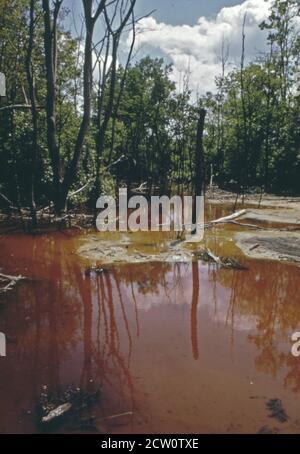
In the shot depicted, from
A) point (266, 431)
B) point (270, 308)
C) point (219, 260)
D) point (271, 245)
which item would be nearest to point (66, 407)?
point (266, 431)

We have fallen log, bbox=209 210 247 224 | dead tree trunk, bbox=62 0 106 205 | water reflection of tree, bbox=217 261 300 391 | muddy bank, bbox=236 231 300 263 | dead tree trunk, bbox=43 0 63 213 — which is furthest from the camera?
dead tree trunk, bbox=62 0 106 205

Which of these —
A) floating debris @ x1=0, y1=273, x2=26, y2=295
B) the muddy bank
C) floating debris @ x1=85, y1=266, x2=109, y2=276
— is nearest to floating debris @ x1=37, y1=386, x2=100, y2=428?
floating debris @ x1=0, y1=273, x2=26, y2=295

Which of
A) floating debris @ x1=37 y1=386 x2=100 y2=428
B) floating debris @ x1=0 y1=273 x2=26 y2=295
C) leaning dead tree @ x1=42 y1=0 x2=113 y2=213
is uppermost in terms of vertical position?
leaning dead tree @ x1=42 y1=0 x2=113 y2=213

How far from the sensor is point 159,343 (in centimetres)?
500

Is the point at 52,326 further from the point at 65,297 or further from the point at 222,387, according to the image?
the point at 222,387

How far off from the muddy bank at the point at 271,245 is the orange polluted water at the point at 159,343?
67cm

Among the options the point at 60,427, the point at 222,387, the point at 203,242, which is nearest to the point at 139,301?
the point at 222,387

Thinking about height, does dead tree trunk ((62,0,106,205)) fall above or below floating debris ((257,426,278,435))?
above

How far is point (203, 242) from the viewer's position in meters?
10.4

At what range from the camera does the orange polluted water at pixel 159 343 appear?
3.65 m

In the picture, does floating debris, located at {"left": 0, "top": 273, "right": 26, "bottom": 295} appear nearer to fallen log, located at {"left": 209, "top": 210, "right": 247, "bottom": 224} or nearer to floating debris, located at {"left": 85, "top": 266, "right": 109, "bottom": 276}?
floating debris, located at {"left": 85, "top": 266, "right": 109, "bottom": 276}

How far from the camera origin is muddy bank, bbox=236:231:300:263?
8953 mm

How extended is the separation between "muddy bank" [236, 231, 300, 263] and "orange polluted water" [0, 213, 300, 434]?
67 centimetres

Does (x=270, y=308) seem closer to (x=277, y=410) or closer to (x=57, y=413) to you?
(x=277, y=410)
